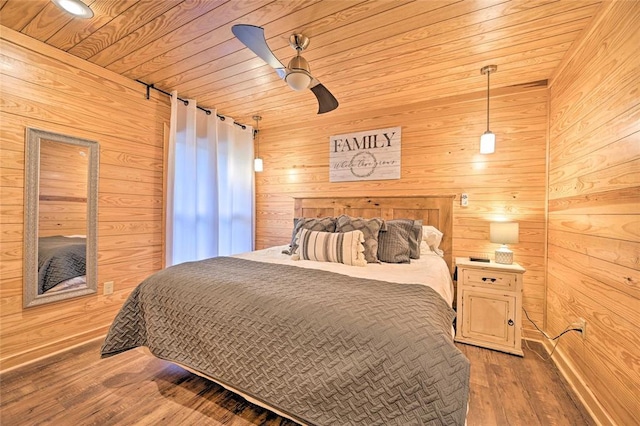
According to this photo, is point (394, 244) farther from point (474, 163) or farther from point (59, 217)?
point (59, 217)

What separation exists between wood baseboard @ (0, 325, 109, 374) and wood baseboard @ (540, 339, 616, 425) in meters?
3.66

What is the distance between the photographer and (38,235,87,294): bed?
208 centimetres

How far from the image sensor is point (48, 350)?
6.86 ft

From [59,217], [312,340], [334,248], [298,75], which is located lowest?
[312,340]

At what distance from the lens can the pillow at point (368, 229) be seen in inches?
90.4

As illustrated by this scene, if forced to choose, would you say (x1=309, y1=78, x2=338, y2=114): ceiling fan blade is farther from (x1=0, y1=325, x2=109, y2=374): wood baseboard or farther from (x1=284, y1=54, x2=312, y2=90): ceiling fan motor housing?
(x1=0, y1=325, x2=109, y2=374): wood baseboard

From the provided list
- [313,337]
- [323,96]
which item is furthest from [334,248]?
[323,96]

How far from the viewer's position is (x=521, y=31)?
1781mm

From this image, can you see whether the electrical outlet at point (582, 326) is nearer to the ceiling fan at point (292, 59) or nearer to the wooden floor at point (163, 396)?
the wooden floor at point (163, 396)

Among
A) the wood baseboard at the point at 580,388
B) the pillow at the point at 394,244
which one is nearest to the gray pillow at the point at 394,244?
the pillow at the point at 394,244

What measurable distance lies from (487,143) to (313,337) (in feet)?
7.63

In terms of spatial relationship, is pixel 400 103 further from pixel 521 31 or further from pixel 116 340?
pixel 116 340

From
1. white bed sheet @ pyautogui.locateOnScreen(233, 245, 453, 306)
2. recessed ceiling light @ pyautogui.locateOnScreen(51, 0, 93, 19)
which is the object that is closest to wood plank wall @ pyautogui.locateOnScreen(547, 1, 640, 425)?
white bed sheet @ pyautogui.locateOnScreen(233, 245, 453, 306)

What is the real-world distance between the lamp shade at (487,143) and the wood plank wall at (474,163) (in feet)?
0.81
